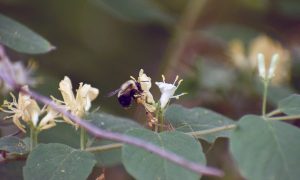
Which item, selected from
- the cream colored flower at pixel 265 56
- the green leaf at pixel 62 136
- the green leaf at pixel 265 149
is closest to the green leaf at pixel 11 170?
the green leaf at pixel 62 136

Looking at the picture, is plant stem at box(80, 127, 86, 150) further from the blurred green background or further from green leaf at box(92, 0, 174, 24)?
Answer: green leaf at box(92, 0, 174, 24)

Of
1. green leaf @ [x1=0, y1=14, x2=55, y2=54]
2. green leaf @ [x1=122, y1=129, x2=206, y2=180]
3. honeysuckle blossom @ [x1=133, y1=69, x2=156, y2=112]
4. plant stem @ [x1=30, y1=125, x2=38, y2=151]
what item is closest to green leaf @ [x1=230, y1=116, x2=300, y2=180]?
green leaf @ [x1=122, y1=129, x2=206, y2=180]

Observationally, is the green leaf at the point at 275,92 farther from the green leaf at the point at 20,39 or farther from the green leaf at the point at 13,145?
the green leaf at the point at 13,145

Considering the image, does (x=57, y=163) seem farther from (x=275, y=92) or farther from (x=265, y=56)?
(x=265, y=56)

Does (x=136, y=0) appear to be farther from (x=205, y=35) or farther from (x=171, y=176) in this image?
(x=171, y=176)

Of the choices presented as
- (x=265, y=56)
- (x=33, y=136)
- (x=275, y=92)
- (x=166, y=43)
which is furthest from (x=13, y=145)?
(x=166, y=43)
